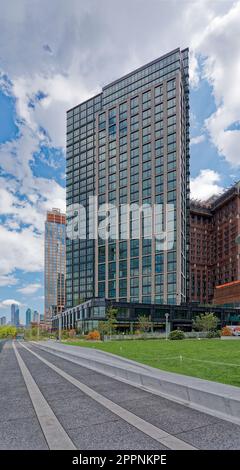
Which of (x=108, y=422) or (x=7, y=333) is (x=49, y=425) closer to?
(x=108, y=422)

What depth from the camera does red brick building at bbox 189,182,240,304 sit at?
132000mm

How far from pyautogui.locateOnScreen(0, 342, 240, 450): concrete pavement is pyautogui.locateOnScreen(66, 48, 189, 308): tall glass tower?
292ft

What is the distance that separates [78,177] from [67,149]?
16.6 m

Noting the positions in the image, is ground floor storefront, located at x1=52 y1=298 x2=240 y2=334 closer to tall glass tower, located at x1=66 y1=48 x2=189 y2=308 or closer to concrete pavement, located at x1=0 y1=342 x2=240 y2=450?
tall glass tower, located at x1=66 y1=48 x2=189 y2=308

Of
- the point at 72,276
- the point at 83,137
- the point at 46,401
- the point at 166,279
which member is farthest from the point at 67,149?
the point at 46,401

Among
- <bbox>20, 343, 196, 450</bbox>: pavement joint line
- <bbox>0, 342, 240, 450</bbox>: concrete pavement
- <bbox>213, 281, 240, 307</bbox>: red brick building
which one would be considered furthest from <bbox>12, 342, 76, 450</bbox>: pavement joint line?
<bbox>213, 281, 240, 307</bbox>: red brick building

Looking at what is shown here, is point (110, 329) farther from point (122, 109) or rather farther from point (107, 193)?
point (122, 109)

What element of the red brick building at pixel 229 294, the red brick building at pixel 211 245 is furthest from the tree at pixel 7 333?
the red brick building at pixel 229 294

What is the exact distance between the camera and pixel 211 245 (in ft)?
489

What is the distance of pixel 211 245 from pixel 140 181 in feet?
182

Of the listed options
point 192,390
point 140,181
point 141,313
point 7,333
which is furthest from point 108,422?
point 7,333

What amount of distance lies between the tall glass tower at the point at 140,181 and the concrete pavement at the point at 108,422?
88954mm
